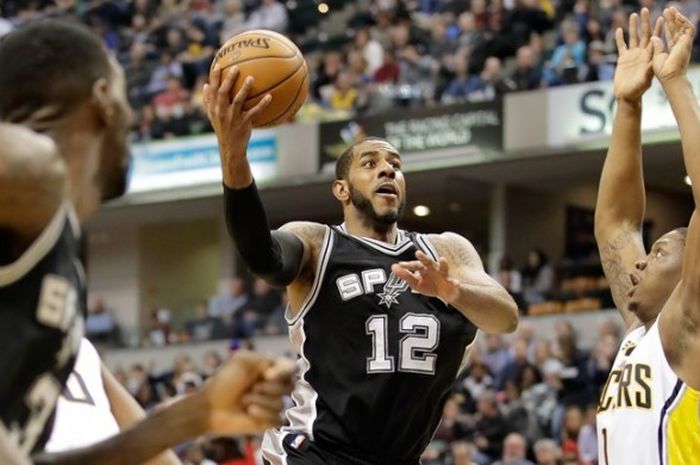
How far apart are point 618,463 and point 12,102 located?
358 centimetres

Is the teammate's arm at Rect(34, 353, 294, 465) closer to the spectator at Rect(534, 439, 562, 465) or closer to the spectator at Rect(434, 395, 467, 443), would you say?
the spectator at Rect(534, 439, 562, 465)

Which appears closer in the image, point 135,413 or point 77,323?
point 77,323

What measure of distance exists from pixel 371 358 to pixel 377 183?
3.18 ft

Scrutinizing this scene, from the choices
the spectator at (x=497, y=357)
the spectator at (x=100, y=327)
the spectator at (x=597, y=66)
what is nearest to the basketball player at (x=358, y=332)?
the spectator at (x=497, y=357)

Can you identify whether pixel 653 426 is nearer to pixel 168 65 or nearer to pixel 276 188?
pixel 276 188

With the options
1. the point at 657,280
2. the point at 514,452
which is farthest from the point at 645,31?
the point at 514,452

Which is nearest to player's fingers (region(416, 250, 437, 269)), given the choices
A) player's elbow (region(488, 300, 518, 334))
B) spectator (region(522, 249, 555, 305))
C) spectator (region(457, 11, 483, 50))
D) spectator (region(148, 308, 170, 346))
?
player's elbow (region(488, 300, 518, 334))

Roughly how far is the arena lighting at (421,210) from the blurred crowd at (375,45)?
10.8 feet

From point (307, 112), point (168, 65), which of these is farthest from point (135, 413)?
point (168, 65)

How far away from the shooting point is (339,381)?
6.63m

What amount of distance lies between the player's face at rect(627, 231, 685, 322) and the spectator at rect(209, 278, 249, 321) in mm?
16550

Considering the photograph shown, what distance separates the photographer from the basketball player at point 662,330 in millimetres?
5738

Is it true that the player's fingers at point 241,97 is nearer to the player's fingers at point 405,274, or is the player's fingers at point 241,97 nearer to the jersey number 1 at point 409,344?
the player's fingers at point 405,274

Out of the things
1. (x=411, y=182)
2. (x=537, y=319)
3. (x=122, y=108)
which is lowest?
(x=537, y=319)
